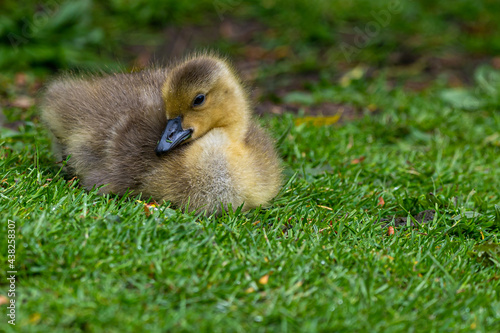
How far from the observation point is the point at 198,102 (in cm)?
376

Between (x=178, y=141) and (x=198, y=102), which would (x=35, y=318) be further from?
(x=198, y=102)

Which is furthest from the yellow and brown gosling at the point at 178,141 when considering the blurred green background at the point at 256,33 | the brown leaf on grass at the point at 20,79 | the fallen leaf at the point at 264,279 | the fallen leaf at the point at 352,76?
the blurred green background at the point at 256,33

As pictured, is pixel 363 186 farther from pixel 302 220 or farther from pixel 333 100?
pixel 333 100

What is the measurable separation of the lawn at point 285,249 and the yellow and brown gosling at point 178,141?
0.13 meters

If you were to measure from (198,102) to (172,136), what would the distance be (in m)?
0.28

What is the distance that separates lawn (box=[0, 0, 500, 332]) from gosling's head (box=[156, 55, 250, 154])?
0.47 m

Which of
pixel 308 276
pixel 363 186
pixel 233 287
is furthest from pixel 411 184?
pixel 233 287

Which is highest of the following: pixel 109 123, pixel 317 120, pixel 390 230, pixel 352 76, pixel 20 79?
pixel 109 123

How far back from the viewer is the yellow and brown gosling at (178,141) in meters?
3.66

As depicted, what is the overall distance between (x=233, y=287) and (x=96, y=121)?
5.57ft

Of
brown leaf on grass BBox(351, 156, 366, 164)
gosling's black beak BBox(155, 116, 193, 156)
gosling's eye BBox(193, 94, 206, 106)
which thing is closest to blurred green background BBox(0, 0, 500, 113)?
brown leaf on grass BBox(351, 156, 366, 164)

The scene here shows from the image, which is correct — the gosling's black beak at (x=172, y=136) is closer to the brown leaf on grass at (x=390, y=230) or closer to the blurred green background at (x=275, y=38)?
the brown leaf on grass at (x=390, y=230)

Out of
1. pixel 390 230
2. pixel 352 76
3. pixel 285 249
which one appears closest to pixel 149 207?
pixel 285 249

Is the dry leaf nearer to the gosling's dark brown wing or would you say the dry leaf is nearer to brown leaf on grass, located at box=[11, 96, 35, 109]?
the gosling's dark brown wing
